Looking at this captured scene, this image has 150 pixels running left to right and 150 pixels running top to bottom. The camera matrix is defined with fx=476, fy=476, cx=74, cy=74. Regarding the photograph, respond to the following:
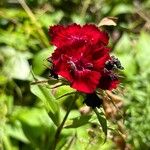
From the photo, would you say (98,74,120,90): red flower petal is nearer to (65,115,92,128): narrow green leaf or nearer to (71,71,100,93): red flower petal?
(71,71,100,93): red flower petal

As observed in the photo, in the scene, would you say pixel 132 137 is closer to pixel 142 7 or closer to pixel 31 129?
pixel 31 129

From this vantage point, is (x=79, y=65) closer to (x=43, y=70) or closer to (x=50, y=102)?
(x=50, y=102)

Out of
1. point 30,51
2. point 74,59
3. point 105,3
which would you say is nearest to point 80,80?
point 74,59

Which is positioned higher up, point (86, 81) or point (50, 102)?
point (86, 81)

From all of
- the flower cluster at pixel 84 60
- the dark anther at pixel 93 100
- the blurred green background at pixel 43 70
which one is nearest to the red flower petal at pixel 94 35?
the flower cluster at pixel 84 60

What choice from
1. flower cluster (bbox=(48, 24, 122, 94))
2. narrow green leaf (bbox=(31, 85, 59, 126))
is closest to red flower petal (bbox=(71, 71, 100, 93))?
flower cluster (bbox=(48, 24, 122, 94))

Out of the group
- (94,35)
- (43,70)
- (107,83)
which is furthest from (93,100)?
(43,70)
